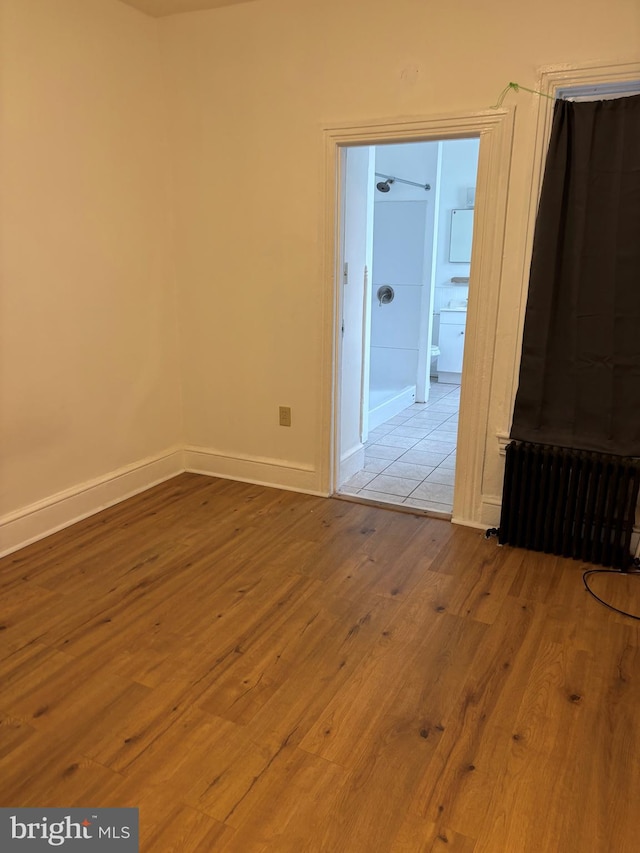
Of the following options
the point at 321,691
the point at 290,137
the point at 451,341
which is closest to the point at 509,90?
the point at 290,137

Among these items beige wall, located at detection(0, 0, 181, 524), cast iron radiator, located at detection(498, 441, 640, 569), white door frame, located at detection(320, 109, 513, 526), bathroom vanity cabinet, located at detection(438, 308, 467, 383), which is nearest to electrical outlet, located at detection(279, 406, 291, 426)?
white door frame, located at detection(320, 109, 513, 526)

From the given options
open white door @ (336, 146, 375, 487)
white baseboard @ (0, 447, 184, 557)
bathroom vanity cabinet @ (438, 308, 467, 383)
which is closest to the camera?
white baseboard @ (0, 447, 184, 557)

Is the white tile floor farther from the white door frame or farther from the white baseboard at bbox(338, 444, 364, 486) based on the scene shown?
the white door frame

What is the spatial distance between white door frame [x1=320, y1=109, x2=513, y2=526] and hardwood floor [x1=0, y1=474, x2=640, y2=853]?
19.8 inches

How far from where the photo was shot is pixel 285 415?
3506 millimetres

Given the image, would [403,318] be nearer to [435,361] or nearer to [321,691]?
[435,361]

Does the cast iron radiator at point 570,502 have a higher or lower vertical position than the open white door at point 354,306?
lower

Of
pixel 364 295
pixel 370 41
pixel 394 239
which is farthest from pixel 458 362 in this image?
pixel 370 41

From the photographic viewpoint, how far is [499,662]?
6.76ft

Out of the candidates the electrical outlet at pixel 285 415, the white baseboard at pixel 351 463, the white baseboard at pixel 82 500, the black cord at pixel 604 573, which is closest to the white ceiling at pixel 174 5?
the electrical outlet at pixel 285 415

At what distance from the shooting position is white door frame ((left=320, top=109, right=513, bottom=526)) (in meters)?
2.70

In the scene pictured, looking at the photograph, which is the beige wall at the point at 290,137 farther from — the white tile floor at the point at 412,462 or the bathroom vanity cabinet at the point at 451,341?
the bathroom vanity cabinet at the point at 451,341

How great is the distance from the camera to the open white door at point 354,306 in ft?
11.2

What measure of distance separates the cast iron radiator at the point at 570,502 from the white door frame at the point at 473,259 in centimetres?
23
